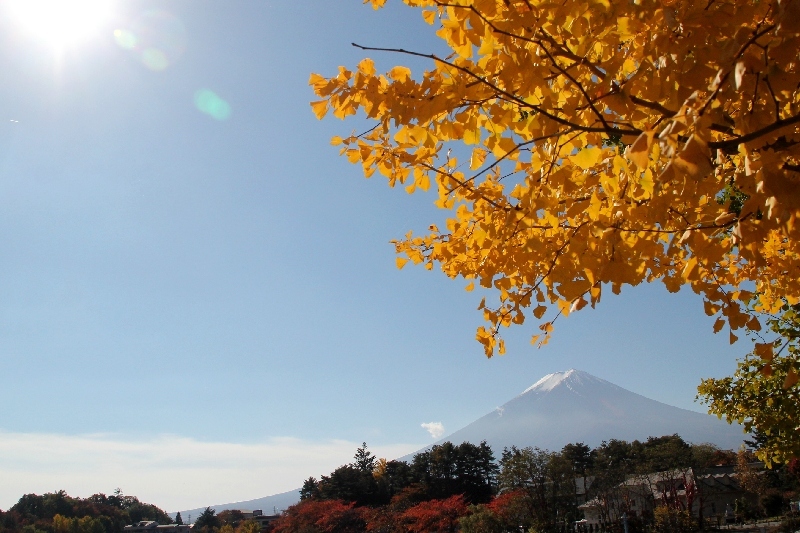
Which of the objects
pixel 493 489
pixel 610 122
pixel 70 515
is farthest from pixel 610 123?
pixel 70 515

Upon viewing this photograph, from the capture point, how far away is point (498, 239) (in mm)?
1854

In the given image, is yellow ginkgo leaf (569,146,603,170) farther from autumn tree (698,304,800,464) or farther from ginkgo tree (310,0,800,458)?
autumn tree (698,304,800,464)

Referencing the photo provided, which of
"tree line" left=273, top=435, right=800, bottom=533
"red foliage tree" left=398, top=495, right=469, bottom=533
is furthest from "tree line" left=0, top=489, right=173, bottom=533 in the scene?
→ "red foliage tree" left=398, top=495, right=469, bottom=533

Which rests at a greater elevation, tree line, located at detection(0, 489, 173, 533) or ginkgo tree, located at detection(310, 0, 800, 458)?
ginkgo tree, located at detection(310, 0, 800, 458)

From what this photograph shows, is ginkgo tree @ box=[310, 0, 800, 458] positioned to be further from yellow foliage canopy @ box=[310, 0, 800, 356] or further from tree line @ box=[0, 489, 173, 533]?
tree line @ box=[0, 489, 173, 533]

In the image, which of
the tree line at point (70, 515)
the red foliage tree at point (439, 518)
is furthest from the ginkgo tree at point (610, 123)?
the tree line at point (70, 515)

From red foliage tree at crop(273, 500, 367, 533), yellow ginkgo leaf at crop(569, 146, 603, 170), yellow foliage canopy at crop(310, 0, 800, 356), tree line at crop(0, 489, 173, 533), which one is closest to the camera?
yellow foliage canopy at crop(310, 0, 800, 356)

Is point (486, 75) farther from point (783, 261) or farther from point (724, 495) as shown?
point (724, 495)

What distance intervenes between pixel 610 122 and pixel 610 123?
0.07 metres

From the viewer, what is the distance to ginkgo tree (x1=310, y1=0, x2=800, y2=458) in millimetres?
1008

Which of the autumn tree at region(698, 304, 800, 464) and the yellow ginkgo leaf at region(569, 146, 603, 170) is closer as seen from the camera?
the yellow ginkgo leaf at region(569, 146, 603, 170)

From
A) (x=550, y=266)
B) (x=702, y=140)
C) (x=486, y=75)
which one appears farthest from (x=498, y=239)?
(x=702, y=140)

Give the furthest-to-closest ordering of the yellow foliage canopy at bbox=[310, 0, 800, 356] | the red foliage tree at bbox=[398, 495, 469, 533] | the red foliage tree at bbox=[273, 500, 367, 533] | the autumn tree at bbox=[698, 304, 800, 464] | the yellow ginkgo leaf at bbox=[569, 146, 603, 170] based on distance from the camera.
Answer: the red foliage tree at bbox=[273, 500, 367, 533] → the red foliage tree at bbox=[398, 495, 469, 533] → the autumn tree at bbox=[698, 304, 800, 464] → the yellow ginkgo leaf at bbox=[569, 146, 603, 170] → the yellow foliage canopy at bbox=[310, 0, 800, 356]

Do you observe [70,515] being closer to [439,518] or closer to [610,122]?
[439,518]
